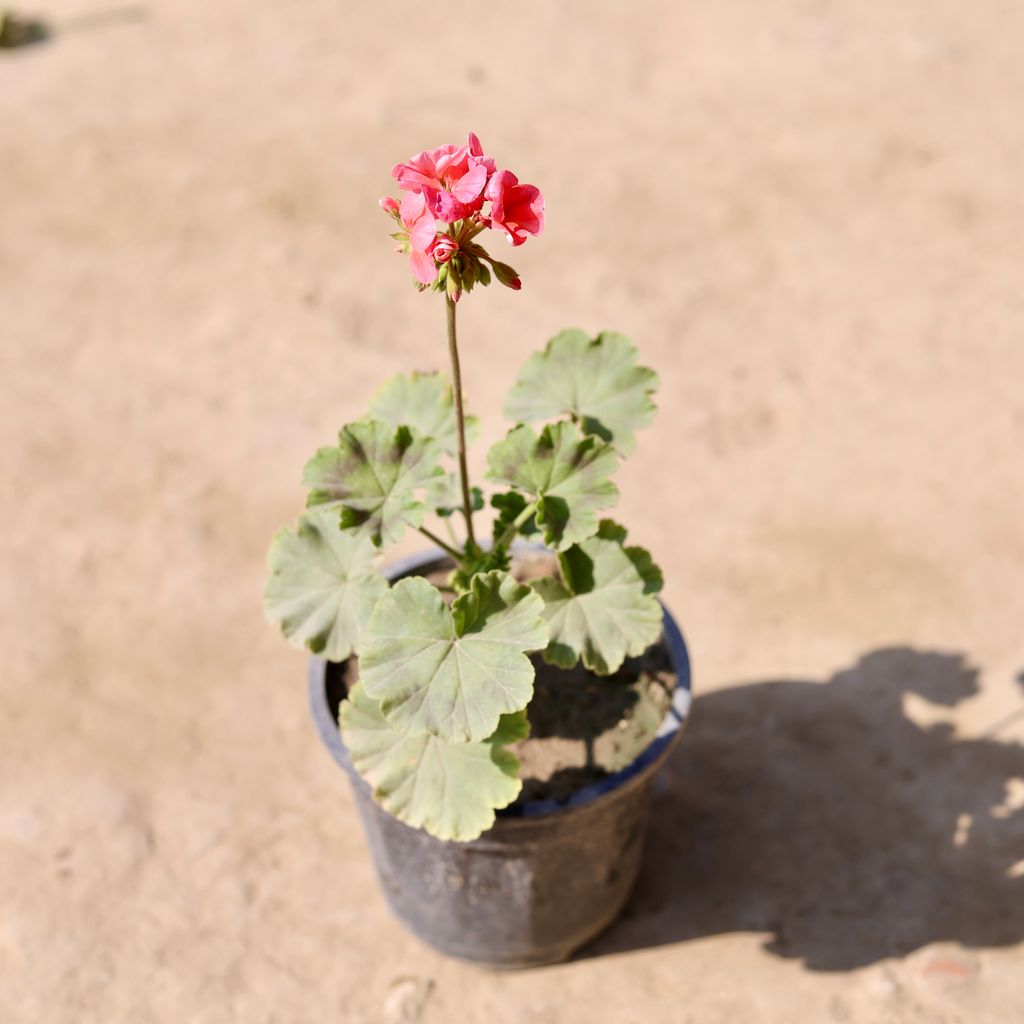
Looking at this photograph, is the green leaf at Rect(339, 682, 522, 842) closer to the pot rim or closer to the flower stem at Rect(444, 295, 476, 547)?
the pot rim

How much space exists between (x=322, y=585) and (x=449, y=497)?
352mm

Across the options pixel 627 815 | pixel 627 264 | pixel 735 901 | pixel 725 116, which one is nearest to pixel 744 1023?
pixel 735 901

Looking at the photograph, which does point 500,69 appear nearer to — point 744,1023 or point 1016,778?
point 1016,778

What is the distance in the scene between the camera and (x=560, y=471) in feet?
8.00

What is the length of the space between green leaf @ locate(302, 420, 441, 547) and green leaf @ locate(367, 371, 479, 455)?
9.8 inches

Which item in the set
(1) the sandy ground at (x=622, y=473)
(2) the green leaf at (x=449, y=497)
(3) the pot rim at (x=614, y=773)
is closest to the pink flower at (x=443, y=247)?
(2) the green leaf at (x=449, y=497)

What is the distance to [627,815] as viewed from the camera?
9.21ft

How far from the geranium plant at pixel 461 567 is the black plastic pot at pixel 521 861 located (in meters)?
0.20

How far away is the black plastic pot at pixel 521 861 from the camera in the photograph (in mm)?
2604

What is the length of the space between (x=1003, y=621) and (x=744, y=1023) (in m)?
1.52

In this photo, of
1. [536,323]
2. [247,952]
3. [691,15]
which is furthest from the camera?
[691,15]

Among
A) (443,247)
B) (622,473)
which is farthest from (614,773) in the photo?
(622,473)

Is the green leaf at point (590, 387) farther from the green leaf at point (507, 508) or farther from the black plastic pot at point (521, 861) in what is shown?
the black plastic pot at point (521, 861)

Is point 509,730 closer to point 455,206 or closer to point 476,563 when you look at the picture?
point 476,563
